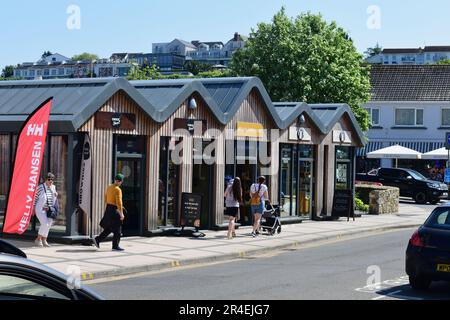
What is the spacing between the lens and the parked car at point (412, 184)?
42.3 m

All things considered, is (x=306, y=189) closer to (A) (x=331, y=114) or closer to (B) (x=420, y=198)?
(A) (x=331, y=114)

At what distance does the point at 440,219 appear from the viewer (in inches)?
520

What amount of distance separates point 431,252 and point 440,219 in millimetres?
720

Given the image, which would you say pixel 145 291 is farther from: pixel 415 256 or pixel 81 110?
pixel 81 110

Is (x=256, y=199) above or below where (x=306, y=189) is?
below

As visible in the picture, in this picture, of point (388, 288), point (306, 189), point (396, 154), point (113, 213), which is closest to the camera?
point (388, 288)

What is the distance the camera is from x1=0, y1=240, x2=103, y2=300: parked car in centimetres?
413

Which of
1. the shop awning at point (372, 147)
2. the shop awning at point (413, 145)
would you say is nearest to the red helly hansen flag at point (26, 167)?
the shop awning at point (413, 145)

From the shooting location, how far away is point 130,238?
20922 mm

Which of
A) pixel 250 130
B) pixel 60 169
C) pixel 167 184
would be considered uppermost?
pixel 250 130

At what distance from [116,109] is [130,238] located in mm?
3459

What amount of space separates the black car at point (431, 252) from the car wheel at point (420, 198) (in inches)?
1189

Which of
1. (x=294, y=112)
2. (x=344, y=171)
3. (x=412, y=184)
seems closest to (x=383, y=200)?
(x=344, y=171)

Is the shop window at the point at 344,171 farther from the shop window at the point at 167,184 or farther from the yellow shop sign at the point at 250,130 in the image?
the shop window at the point at 167,184
